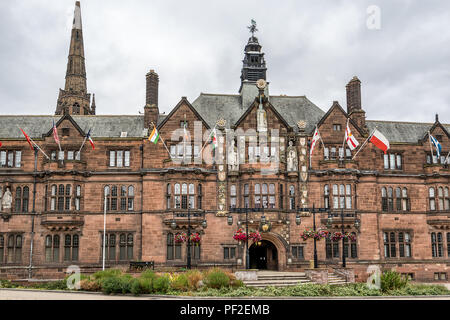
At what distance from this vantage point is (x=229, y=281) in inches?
1224

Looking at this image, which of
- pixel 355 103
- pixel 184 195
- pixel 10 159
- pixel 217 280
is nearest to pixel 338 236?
pixel 184 195

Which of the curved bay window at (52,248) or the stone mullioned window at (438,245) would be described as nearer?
the curved bay window at (52,248)

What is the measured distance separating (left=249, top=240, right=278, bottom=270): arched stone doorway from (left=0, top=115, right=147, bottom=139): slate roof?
14954 millimetres

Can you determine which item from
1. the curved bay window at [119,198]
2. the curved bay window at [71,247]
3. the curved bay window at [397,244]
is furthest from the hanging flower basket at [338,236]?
the curved bay window at [71,247]

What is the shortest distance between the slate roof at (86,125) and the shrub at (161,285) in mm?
19948

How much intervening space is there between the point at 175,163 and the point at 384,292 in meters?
21.0

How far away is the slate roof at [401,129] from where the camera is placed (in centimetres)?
5041

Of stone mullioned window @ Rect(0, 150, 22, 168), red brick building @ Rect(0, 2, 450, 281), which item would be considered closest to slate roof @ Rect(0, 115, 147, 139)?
red brick building @ Rect(0, 2, 450, 281)

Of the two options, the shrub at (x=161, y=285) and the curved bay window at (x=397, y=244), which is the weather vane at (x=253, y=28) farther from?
the shrub at (x=161, y=285)

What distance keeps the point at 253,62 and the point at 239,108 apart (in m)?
6.98

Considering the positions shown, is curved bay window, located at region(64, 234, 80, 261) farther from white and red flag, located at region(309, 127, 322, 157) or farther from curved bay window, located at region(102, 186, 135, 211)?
white and red flag, located at region(309, 127, 322, 157)

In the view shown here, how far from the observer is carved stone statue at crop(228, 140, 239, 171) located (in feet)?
148

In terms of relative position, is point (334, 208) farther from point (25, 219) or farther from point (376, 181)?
point (25, 219)
